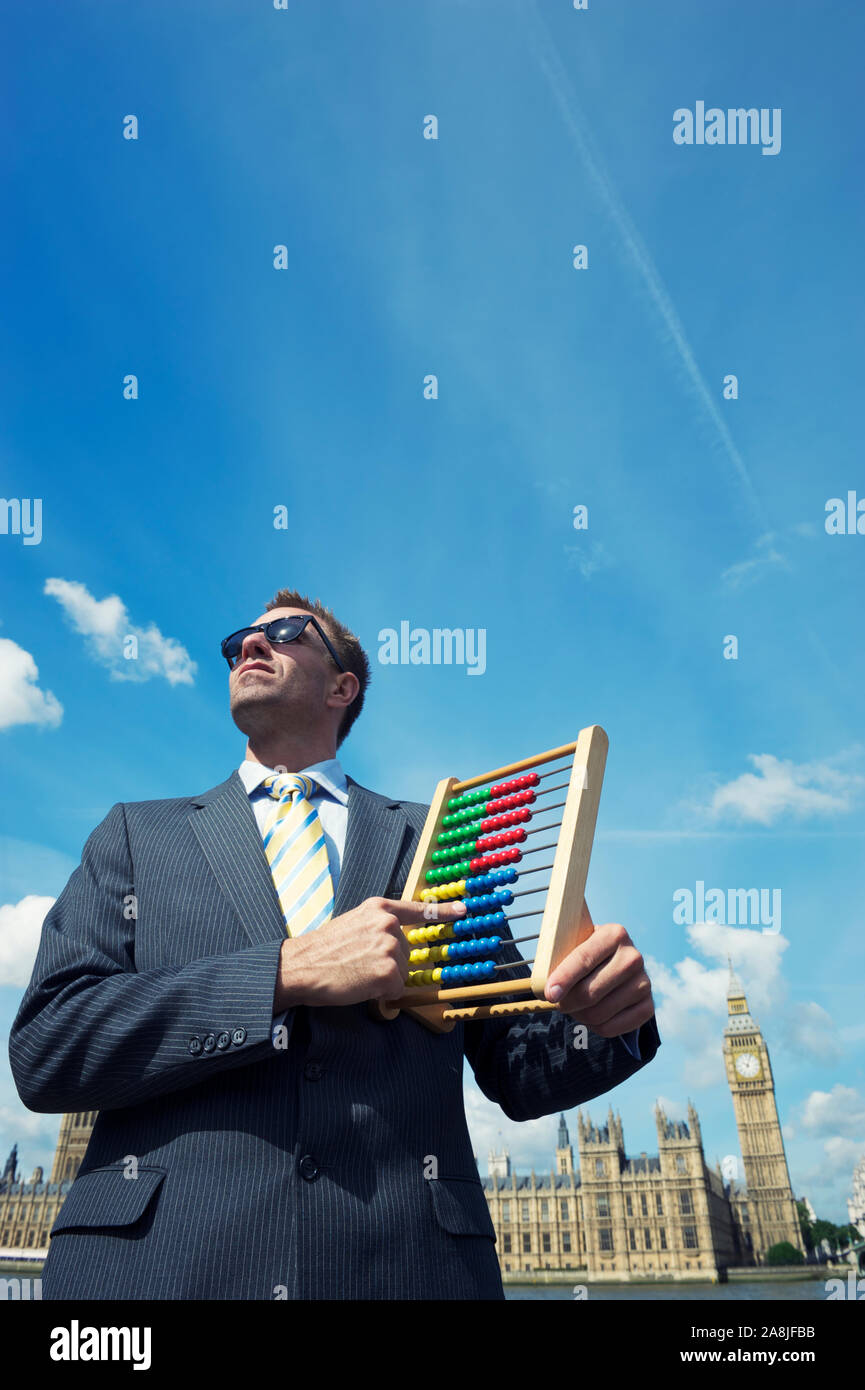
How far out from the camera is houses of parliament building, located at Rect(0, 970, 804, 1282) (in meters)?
103

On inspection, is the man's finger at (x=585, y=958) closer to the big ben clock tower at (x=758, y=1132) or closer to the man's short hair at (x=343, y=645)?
the man's short hair at (x=343, y=645)

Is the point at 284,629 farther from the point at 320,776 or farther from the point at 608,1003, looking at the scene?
the point at 608,1003

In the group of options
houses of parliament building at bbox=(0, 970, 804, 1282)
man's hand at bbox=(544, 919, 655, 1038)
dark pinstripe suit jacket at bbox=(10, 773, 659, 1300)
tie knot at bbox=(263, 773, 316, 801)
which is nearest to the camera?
dark pinstripe suit jacket at bbox=(10, 773, 659, 1300)

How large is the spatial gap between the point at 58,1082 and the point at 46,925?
2.17 feet

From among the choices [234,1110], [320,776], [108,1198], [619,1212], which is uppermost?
[320,776]

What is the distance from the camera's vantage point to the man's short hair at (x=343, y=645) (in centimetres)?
509

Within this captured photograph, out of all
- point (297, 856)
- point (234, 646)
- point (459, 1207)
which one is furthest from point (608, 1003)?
point (234, 646)

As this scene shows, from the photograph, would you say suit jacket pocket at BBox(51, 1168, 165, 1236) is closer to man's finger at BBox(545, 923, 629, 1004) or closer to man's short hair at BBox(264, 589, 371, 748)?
man's finger at BBox(545, 923, 629, 1004)

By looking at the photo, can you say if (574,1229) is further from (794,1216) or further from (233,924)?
(233,924)

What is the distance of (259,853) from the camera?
352cm

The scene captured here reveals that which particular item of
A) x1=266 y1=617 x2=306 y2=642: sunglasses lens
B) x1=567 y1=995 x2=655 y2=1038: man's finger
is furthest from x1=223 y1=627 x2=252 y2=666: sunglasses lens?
x1=567 y1=995 x2=655 y2=1038: man's finger

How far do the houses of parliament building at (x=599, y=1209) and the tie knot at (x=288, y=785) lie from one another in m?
108

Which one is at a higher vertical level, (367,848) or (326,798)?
(326,798)

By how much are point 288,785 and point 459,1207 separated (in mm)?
1837
